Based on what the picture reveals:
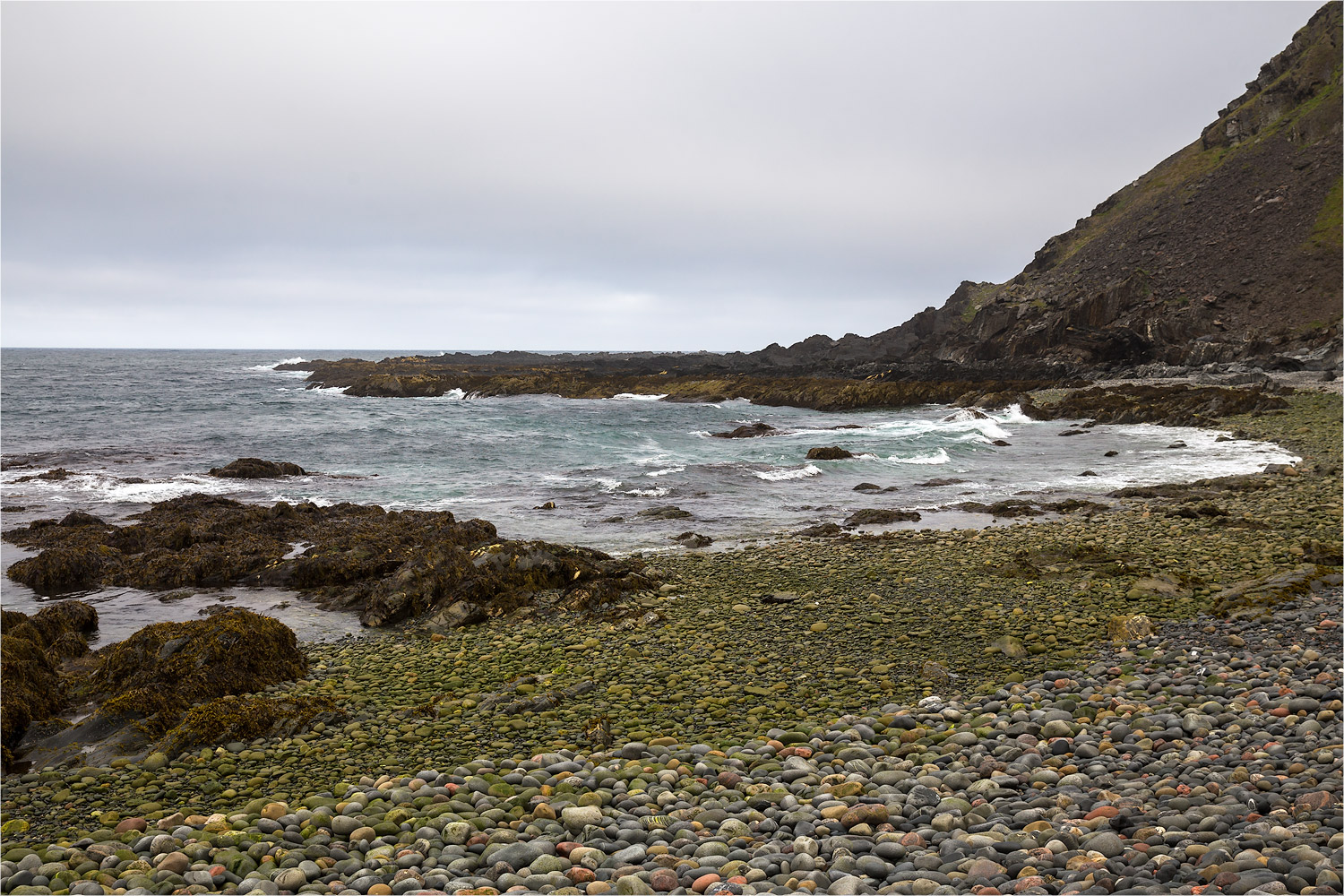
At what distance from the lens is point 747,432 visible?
144 feet

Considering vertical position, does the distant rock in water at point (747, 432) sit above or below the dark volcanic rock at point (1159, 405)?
below

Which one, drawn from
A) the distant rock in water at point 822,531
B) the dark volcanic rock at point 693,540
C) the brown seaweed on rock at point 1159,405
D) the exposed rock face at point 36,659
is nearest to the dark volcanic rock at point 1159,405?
the brown seaweed on rock at point 1159,405

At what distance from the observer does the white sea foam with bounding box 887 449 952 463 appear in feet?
104

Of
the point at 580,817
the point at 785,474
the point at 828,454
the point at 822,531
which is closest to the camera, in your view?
the point at 580,817

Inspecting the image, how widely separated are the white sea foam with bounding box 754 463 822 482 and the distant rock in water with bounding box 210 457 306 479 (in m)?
18.2

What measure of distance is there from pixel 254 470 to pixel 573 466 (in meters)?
12.3

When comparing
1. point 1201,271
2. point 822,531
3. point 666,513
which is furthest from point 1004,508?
point 1201,271

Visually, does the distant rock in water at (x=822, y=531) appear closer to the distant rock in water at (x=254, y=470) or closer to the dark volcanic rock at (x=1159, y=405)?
the distant rock in water at (x=254, y=470)

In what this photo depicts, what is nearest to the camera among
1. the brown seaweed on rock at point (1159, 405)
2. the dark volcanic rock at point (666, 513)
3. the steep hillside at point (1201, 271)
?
the dark volcanic rock at point (666, 513)

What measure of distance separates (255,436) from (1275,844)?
149ft

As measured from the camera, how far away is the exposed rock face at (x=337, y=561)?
12.5m

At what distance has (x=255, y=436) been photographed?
4066 centimetres

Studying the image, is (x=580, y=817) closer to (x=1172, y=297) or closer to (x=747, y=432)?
(x=747, y=432)

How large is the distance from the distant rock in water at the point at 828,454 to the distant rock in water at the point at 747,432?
10586 millimetres
